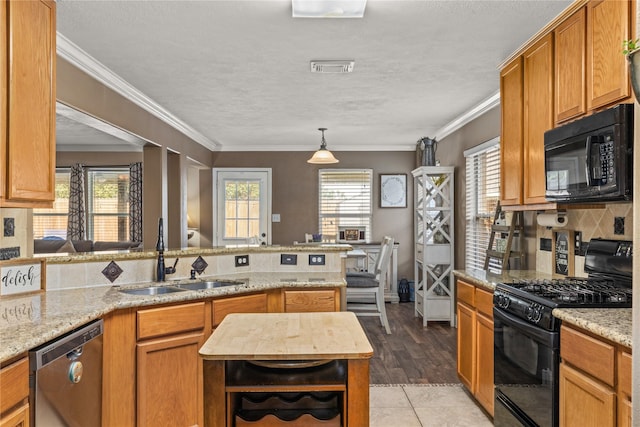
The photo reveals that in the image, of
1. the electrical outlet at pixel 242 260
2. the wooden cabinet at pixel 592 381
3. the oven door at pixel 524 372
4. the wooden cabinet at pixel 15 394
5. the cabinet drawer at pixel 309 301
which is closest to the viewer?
the wooden cabinet at pixel 15 394

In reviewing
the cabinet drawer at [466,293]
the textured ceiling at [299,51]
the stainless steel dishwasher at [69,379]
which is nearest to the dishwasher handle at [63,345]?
the stainless steel dishwasher at [69,379]

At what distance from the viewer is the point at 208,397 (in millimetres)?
1516

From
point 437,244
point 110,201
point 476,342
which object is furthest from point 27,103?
point 110,201

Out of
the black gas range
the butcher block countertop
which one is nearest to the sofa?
the butcher block countertop

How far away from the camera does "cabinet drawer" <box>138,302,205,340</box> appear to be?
2393 mm

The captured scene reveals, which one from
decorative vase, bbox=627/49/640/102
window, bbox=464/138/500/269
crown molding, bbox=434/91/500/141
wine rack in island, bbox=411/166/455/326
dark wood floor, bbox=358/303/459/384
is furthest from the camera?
wine rack in island, bbox=411/166/455/326

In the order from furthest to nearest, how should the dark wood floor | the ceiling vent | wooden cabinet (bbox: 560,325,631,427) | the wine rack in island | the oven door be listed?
the wine rack in island, the dark wood floor, the ceiling vent, the oven door, wooden cabinet (bbox: 560,325,631,427)

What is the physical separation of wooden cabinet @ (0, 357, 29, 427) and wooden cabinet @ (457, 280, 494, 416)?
7.80 feet

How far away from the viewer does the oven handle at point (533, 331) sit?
201cm

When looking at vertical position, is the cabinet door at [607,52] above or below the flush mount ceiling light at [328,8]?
below

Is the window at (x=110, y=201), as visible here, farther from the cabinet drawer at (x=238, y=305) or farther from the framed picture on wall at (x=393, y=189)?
the cabinet drawer at (x=238, y=305)

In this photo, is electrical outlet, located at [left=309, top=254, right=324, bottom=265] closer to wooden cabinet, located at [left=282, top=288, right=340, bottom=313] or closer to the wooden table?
wooden cabinet, located at [left=282, top=288, right=340, bottom=313]

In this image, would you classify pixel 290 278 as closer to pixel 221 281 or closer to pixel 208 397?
pixel 221 281

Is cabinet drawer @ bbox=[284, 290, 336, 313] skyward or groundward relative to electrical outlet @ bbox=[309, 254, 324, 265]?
groundward
